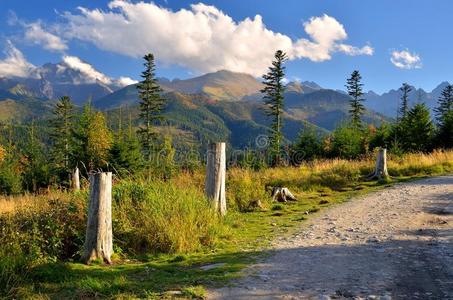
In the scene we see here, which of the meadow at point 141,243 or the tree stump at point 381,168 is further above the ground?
the tree stump at point 381,168

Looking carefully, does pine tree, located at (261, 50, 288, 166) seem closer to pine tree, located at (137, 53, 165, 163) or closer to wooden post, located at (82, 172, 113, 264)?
pine tree, located at (137, 53, 165, 163)

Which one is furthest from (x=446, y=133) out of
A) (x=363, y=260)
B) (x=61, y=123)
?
(x=61, y=123)

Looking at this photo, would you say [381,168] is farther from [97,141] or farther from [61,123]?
[61,123]

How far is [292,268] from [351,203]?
7297mm

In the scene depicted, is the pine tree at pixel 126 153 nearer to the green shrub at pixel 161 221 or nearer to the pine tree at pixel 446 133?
the green shrub at pixel 161 221

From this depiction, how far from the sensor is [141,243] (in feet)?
27.3

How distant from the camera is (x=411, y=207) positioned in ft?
38.3

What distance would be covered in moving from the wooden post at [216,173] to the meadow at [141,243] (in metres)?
0.59

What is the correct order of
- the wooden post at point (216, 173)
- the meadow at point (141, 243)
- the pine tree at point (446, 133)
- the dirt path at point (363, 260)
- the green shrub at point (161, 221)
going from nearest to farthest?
the dirt path at point (363, 260) < the meadow at point (141, 243) < the green shrub at point (161, 221) < the wooden post at point (216, 173) < the pine tree at point (446, 133)

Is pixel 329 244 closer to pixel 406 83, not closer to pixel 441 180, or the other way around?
pixel 441 180

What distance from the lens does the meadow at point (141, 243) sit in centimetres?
590

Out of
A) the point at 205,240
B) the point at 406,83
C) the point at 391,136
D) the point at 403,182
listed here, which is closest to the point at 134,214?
the point at 205,240

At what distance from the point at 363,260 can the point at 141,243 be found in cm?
424

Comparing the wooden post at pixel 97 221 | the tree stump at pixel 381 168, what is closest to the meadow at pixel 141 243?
the wooden post at pixel 97 221
